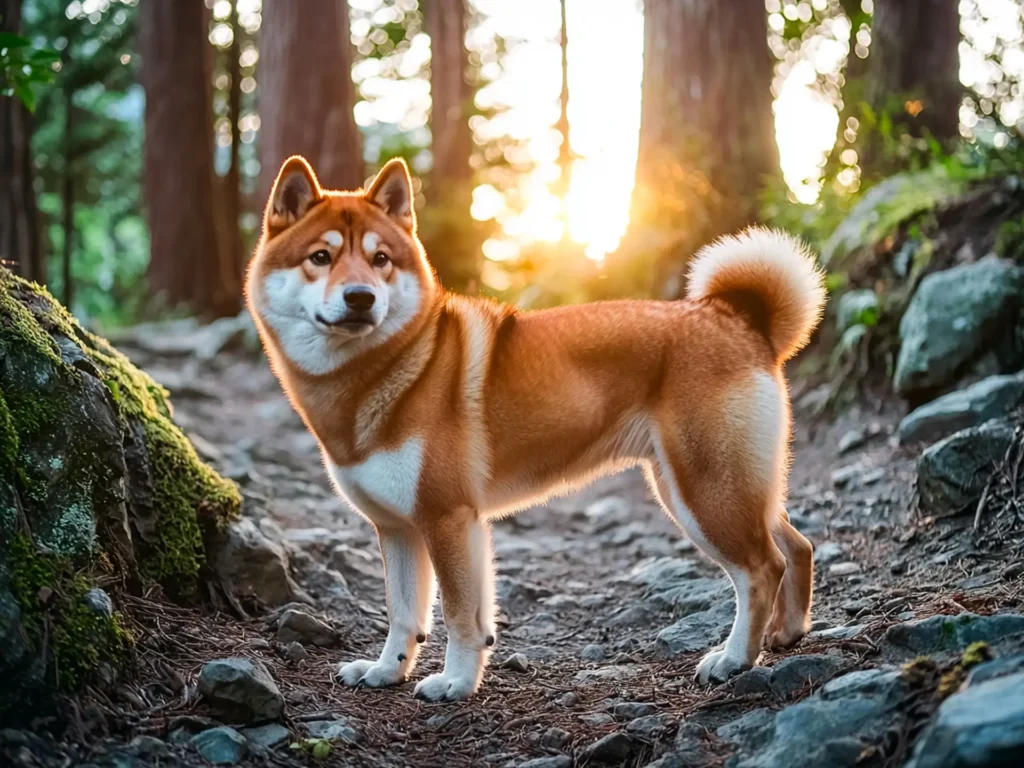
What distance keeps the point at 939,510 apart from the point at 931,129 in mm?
4572

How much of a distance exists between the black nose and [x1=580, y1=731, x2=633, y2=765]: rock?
1710mm

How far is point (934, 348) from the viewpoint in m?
5.64

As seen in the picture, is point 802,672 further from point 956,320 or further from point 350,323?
point 956,320

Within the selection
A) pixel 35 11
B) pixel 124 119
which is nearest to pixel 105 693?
pixel 35 11

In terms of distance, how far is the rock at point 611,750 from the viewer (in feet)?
9.66

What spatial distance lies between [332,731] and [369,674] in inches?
23.6

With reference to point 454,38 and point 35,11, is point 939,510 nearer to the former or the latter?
point 454,38

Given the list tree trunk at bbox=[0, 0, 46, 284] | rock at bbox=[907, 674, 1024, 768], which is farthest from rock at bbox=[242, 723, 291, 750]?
tree trunk at bbox=[0, 0, 46, 284]

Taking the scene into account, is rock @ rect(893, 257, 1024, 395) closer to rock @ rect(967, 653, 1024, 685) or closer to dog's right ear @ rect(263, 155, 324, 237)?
rock @ rect(967, 653, 1024, 685)

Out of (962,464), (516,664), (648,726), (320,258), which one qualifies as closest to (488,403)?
(320,258)

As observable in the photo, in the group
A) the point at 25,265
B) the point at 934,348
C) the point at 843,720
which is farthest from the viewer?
the point at 25,265

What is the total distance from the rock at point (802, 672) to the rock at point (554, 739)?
70 centimetres

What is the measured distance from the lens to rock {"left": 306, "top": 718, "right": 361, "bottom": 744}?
3.09 m

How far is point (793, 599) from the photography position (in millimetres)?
3895
